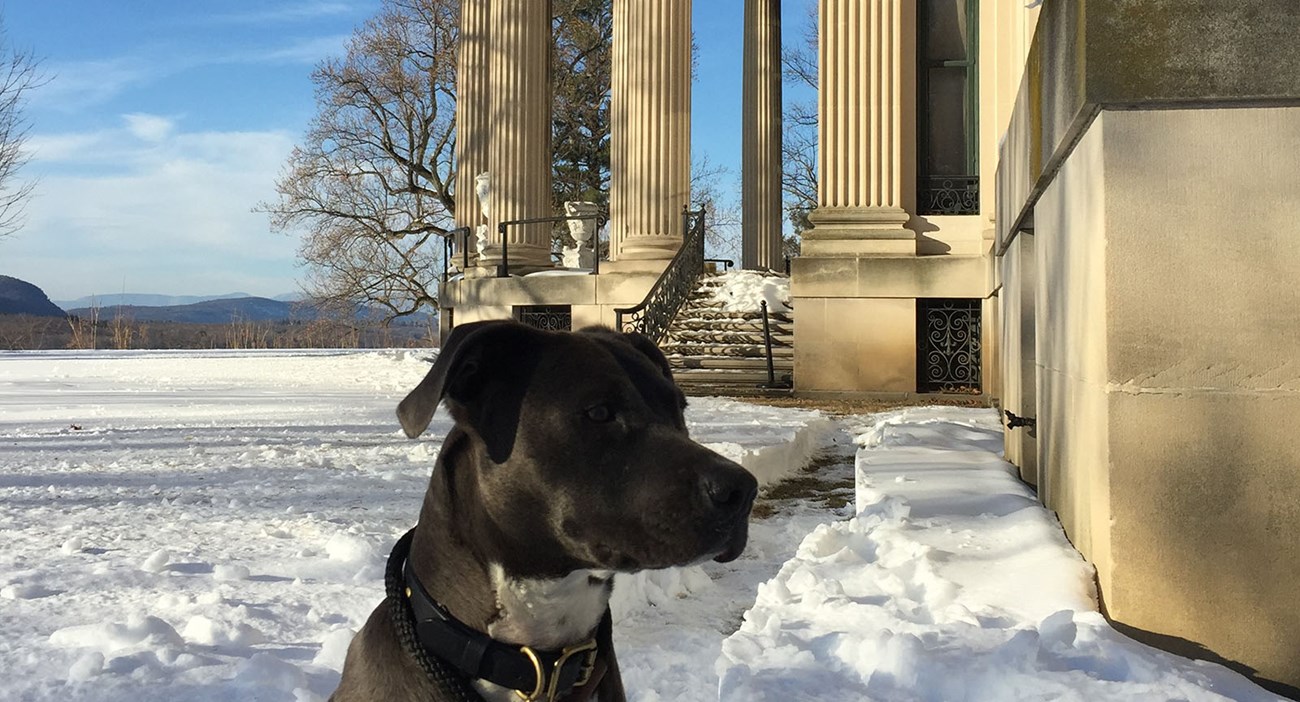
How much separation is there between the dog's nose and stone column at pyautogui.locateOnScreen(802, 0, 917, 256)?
542 inches

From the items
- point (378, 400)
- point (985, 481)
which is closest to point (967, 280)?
point (378, 400)

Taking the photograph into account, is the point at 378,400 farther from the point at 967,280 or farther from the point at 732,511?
the point at 732,511

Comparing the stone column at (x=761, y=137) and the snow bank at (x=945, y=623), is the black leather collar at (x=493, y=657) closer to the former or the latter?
the snow bank at (x=945, y=623)

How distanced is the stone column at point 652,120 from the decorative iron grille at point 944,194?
216 inches

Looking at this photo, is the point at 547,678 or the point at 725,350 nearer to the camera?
the point at 547,678

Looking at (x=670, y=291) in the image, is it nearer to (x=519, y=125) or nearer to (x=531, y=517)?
(x=519, y=125)

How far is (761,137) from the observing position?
25719mm

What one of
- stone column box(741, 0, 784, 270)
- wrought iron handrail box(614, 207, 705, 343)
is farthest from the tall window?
stone column box(741, 0, 784, 270)

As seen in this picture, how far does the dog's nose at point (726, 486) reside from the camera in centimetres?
191

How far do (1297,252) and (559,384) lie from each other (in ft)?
8.18

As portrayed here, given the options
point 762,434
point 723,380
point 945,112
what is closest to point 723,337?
point 723,380

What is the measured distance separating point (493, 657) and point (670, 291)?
16683 millimetres

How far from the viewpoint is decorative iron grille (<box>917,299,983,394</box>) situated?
1526 cm

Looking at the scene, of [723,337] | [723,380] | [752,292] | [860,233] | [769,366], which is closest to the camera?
[860,233]
